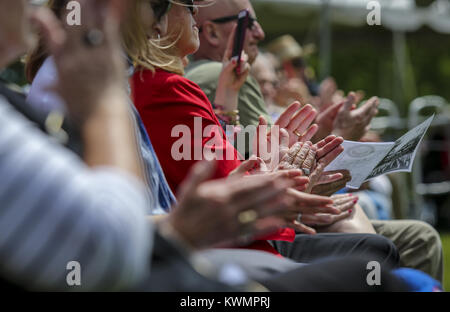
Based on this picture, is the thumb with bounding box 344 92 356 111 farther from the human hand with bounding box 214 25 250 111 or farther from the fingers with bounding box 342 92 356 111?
the human hand with bounding box 214 25 250 111

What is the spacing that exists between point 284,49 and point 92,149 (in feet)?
19.4

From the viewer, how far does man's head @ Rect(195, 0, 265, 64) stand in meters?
2.92

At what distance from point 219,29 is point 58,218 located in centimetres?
223

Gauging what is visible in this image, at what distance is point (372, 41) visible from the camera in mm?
8758

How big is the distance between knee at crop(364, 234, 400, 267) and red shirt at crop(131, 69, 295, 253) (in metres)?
0.39

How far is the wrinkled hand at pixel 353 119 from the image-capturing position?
2717mm

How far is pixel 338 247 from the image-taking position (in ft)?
7.00

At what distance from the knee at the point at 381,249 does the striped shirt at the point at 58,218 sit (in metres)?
1.34

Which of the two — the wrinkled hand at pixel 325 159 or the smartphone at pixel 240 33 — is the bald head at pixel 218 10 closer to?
the smartphone at pixel 240 33

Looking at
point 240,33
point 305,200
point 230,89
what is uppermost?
point 240,33

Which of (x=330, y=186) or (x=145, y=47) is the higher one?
(x=145, y=47)

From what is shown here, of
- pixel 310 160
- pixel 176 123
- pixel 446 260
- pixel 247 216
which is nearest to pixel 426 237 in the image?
pixel 310 160

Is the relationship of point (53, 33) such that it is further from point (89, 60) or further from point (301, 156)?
point (301, 156)
